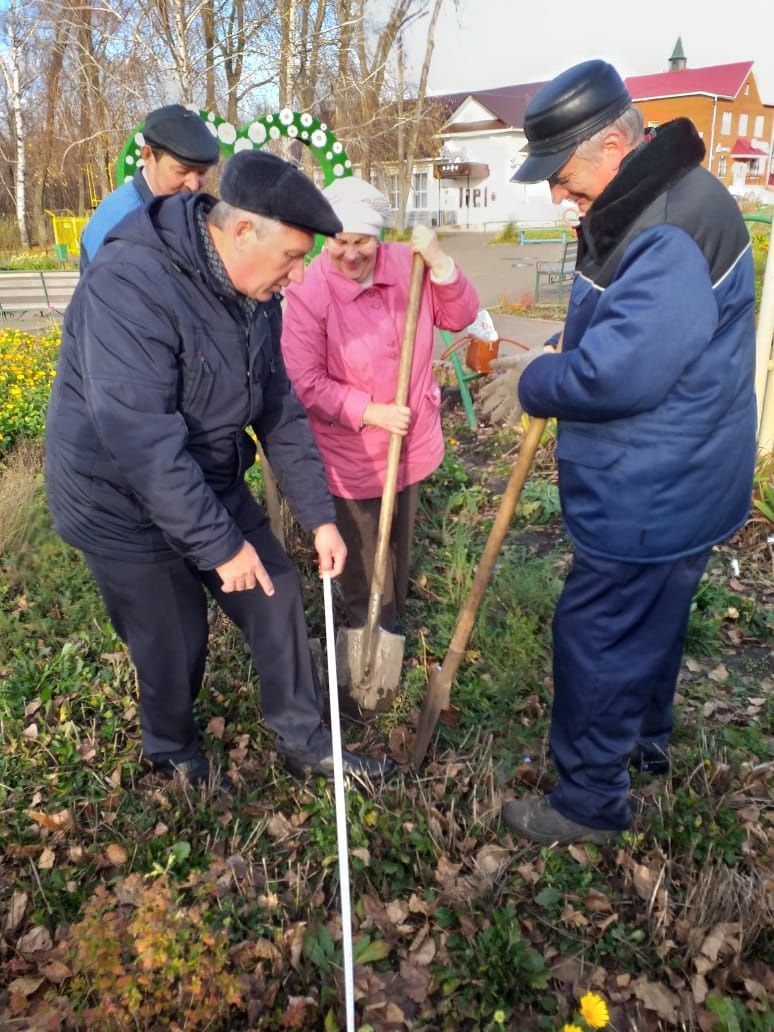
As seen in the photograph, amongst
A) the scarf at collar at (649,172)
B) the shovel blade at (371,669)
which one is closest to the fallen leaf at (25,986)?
the shovel blade at (371,669)

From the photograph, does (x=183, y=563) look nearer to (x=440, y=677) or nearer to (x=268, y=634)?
(x=268, y=634)

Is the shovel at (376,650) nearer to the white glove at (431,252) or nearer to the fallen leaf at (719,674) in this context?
the white glove at (431,252)

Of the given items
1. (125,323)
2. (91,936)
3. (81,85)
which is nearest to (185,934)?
(91,936)

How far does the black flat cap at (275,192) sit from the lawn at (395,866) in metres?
1.70

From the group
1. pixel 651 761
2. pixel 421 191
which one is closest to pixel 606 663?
pixel 651 761

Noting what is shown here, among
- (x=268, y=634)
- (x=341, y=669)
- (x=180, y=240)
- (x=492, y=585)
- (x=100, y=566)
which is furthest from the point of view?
(x=492, y=585)

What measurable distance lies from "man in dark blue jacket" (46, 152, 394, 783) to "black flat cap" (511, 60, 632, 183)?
0.57 metres

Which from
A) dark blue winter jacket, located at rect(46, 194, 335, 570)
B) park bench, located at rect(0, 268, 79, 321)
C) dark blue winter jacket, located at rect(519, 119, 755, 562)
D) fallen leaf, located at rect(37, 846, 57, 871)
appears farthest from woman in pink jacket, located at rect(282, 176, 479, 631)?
park bench, located at rect(0, 268, 79, 321)

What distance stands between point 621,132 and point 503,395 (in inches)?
187

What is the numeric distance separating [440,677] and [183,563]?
994mm

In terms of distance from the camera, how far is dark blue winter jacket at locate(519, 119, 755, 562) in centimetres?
171

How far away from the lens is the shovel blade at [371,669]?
9.95 ft

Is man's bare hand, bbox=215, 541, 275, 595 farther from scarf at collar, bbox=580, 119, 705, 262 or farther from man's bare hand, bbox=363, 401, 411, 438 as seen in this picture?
scarf at collar, bbox=580, 119, 705, 262

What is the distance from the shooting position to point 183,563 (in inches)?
92.7
